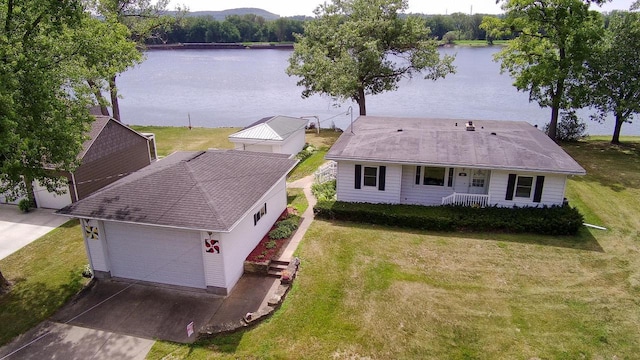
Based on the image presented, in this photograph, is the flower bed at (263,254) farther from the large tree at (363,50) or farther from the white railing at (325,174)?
the large tree at (363,50)

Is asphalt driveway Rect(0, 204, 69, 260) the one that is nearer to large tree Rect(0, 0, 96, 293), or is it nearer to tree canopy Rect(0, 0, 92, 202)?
large tree Rect(0, 0, 96, 293)

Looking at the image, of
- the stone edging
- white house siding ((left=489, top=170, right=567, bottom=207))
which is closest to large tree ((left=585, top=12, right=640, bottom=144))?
white house siding ((left=489, top=170, right=567, bottom=207))

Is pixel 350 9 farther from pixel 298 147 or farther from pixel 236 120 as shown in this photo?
pixel 236 120

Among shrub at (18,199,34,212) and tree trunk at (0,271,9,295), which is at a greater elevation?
shrub at (18,199,34,212)

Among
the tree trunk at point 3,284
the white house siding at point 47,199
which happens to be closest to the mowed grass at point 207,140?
the white house siding at point 47,199

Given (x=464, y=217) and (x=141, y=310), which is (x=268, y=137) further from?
(x=141, y=310)

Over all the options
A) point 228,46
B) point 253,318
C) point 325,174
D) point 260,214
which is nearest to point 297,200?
point 325,174
